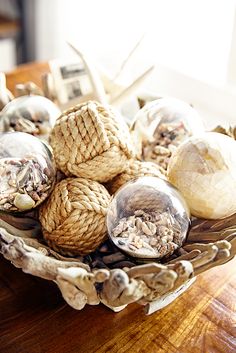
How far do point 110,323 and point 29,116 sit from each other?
30 cm

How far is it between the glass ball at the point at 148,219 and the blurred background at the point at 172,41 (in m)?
0.34

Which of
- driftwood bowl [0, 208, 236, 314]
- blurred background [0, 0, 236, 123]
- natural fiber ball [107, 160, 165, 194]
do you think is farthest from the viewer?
blurred background [0, 0, 236, 123]

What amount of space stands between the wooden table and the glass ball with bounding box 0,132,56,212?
0.11m

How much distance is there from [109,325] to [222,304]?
14 centimetres

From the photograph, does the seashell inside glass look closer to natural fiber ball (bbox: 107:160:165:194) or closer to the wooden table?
natural fiber ball (bbox: 107:160:165:194)

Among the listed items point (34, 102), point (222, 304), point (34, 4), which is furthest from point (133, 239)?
point (34, 4)

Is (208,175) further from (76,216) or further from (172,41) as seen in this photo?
(172,41)

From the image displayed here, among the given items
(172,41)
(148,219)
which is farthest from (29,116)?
(172,41)

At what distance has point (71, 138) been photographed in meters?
0.60

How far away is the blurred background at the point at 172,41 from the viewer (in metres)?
1.12

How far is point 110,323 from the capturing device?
1.97 ft

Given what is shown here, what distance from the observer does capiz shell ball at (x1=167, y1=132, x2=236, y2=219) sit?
0.60 m

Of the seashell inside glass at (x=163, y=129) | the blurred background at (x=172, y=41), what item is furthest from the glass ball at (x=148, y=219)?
the blurred background at (x=172, y=41)

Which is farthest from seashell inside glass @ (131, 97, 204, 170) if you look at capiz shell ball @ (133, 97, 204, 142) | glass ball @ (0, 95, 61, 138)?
glass ball @ (0, 95, 61, 138)
